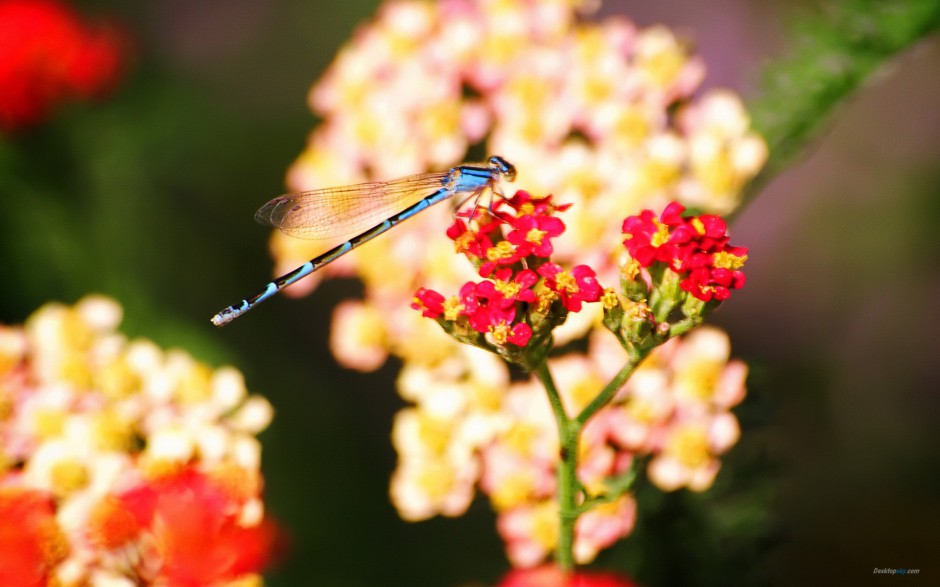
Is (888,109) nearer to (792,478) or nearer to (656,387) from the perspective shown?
(792,478)

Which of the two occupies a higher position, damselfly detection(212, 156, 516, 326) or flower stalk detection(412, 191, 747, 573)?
damselfly detection(212, 156, 516, 326)

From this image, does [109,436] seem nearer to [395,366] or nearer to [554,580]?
[554,580]

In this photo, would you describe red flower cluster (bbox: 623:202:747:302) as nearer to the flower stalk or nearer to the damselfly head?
the flower stalk

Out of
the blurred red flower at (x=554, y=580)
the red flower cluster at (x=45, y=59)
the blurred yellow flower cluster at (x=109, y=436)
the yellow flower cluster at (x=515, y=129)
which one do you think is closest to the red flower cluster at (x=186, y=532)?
the blurred yellow flower cluster at (x=109, y=436)

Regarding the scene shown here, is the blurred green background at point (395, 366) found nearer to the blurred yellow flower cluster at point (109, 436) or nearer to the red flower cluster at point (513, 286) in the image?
the blurred yellow flower cluster at point (109, 436)

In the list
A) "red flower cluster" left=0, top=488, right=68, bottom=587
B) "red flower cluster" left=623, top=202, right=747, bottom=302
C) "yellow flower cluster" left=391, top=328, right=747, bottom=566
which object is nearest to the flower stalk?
"red flower cluster" left=623, top=202, right=747, bottom=302

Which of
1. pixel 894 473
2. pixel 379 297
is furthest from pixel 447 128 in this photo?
pixel 894 473

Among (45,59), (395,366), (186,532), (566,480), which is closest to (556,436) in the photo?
(566,480)
